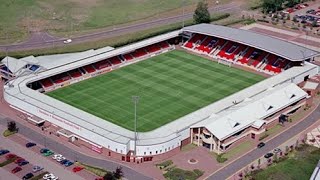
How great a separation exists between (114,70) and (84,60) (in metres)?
6.41

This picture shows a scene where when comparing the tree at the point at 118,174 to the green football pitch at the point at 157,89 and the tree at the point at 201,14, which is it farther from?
the tree at the point at 201,14

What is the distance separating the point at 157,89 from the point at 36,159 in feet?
96.4

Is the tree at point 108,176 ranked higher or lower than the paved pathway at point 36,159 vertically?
higher

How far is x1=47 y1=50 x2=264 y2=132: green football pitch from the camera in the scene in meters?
87.2

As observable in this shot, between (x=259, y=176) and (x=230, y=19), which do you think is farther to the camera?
(x=230, y=19)

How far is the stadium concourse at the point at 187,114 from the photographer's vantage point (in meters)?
77.4

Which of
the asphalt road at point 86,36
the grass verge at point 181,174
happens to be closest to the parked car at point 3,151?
the grass verge at point 181,174

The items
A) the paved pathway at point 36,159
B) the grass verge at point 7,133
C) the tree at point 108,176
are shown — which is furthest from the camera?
the grass verge at point 7,133

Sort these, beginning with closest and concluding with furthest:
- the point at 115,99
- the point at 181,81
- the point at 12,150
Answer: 1. the point at 12,150
2. the point at 115,99
3. the point at 181,81

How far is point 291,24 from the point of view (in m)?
138

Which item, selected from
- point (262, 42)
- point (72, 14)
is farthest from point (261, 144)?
point (72, 14)

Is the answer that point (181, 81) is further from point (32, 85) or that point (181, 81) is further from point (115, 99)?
point (32, 85)

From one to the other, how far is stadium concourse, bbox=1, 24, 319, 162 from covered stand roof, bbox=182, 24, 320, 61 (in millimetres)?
187

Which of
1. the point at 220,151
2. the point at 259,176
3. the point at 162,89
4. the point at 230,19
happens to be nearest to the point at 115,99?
the point at 162,89
